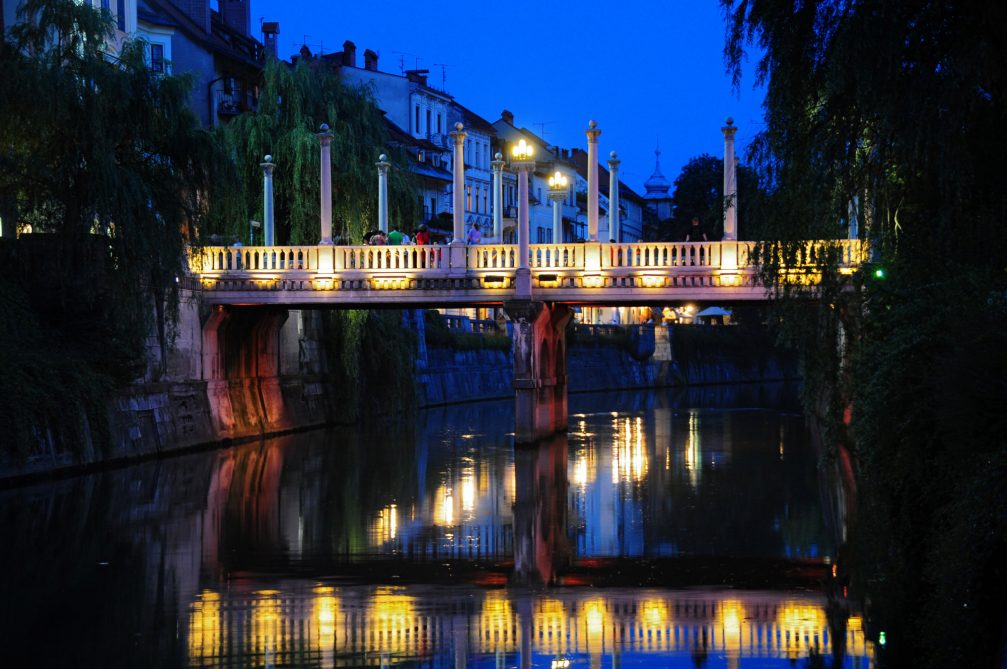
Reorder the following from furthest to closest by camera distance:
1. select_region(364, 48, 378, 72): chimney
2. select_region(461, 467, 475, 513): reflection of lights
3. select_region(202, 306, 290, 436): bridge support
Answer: select_region(364, 48, 378, 72): chimney, select_region(202, 306, 290, 436): bridge support, select_region(461, 467, 475, 513): reflection of lights

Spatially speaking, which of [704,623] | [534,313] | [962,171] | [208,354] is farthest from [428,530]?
[208,354]

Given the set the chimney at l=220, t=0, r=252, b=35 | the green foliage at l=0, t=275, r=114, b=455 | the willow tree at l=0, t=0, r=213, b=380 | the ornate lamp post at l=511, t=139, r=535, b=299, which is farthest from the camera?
the chimney at l=220, t=0, r=252, b=35

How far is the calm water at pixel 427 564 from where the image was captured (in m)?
14.6

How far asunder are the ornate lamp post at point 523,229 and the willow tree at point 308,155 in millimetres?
8531

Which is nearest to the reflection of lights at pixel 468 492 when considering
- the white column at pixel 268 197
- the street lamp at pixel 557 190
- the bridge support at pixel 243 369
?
the bridge support at pixel 243 369

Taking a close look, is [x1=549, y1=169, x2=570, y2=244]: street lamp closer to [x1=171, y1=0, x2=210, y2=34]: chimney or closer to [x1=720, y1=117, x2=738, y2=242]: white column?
[x1=720, y1=117, x2=738, y2=242]: white column

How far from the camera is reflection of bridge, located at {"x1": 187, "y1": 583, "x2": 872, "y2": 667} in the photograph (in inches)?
557

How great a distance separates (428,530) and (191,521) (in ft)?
13.7

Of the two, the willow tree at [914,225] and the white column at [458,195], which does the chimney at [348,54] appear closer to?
the white column at [458,195]

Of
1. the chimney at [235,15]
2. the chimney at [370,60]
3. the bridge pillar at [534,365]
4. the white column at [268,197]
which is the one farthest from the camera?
the chimney at [370,60]

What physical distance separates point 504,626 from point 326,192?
28425 millimetres

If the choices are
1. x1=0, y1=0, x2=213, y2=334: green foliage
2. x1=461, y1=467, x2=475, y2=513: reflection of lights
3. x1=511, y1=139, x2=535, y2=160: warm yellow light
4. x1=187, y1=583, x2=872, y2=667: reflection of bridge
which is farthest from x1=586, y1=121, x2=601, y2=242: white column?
x1=187, y1=583, x2=872, y2=667: reflection of bridge

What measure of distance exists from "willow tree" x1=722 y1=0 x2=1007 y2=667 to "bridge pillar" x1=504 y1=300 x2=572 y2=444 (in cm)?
2117

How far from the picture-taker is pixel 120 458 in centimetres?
3653
